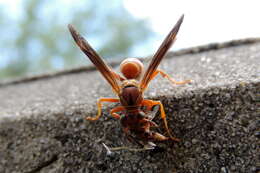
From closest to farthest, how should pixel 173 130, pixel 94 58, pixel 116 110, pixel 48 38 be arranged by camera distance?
pixel 173 130, pixel 116 110, pixel 94 58, pixel 48 38

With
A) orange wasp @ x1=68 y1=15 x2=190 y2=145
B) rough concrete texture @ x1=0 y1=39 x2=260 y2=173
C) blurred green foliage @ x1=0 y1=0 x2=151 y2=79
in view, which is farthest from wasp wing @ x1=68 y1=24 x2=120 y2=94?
blurred green foliage @ x1=0 y1=0 x2=151 y2=79

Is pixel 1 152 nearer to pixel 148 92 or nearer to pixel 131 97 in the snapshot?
pixel 131 97

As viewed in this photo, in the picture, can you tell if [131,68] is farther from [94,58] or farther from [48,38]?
[48,38]

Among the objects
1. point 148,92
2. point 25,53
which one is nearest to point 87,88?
point 148,92

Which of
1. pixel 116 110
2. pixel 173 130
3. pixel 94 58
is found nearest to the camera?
pixel 173 130

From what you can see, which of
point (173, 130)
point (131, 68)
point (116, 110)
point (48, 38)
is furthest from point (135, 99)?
point (48, 38)

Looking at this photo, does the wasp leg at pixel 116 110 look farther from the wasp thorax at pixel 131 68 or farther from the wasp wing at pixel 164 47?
the wasp thorax at pixel 131 68

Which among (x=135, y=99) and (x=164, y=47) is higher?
(x=164, y=47)

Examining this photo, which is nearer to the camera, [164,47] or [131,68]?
[164,47]
